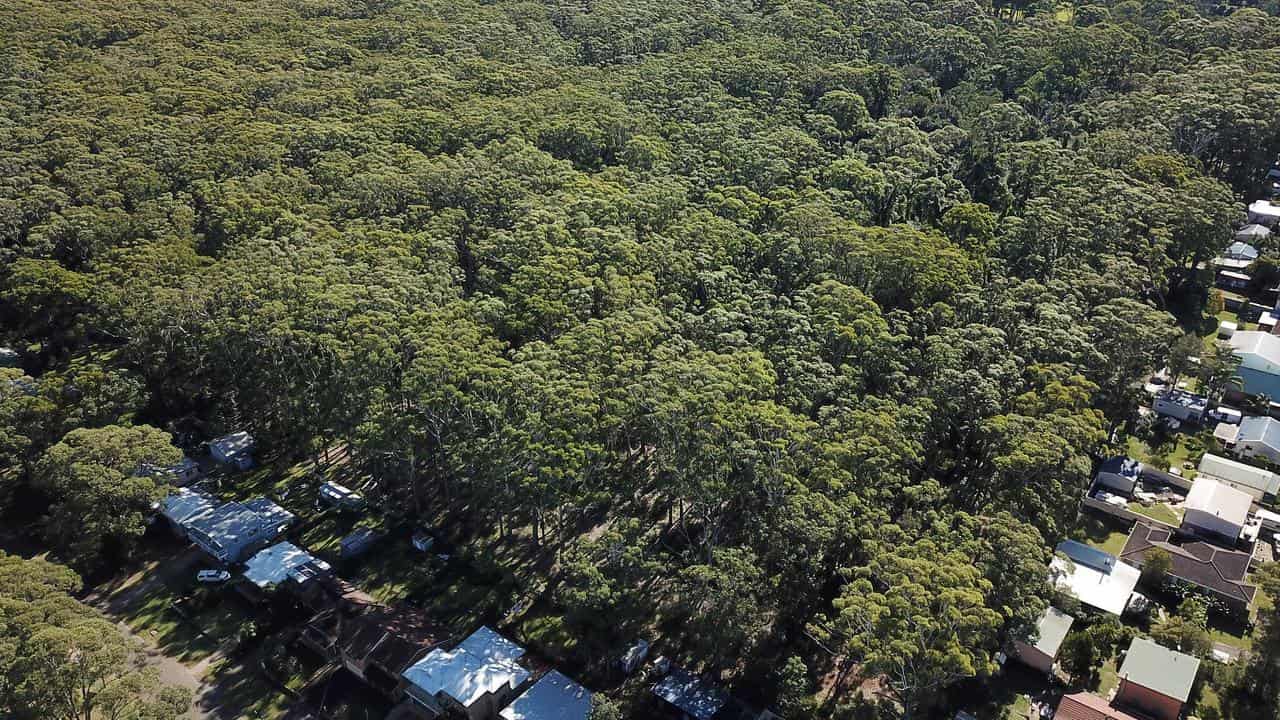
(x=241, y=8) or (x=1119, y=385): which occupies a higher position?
(x=241, y=8)

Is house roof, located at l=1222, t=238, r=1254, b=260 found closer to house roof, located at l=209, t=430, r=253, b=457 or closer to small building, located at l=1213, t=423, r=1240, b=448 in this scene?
small building, located at l=1213, t=423, r=1240, b=448

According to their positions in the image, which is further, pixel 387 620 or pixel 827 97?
pixel 827 97

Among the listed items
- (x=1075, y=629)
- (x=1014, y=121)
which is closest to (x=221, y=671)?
(x=1075, y=629)

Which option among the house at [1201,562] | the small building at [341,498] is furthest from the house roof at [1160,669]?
Answer: the small building at [341,498]

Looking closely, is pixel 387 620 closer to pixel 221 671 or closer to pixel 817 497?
pixel 221 671

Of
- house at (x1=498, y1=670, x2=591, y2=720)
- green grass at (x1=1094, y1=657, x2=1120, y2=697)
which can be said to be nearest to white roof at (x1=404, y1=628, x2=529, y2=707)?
house at (x1=498, y1=670, x2=591, y2=720)

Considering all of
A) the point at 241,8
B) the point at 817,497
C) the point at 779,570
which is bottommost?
the point at 779,570

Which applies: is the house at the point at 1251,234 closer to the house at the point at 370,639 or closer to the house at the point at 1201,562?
the house at the point at 1201,562

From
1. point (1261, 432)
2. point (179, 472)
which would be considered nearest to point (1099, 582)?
point (1261, 432)
